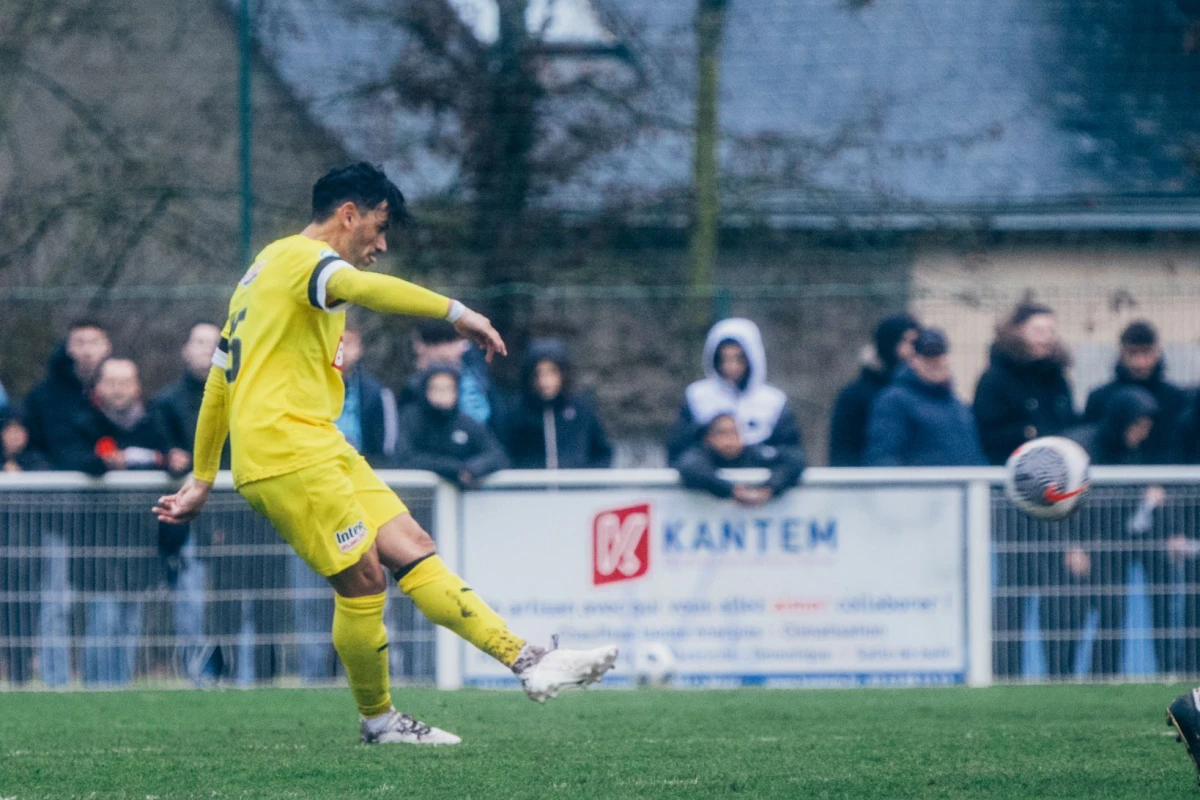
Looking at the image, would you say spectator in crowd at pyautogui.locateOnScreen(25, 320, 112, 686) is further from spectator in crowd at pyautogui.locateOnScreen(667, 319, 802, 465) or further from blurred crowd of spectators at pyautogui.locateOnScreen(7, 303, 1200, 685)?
spectator in crowd at pyautogui.locateOnScreen(667, 319, 802, 465)

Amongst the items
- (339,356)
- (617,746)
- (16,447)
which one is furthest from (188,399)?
(617,746)

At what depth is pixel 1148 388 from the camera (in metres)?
10.1

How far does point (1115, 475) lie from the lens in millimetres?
9531

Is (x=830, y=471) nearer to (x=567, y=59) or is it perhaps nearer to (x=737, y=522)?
(x=737, y=522)

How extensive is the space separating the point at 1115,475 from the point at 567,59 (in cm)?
705

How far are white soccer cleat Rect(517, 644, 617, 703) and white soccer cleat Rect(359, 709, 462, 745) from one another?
0.80 metres

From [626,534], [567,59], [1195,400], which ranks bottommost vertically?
[626,534]

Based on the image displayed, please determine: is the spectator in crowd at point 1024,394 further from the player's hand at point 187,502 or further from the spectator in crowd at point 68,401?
the player's hand at point 187,502

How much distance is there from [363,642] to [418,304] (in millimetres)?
1403

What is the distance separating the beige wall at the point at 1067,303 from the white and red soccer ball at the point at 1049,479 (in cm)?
465

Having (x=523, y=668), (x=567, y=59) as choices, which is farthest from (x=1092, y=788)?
(x=567, y=59)

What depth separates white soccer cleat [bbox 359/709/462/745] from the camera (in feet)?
21.5

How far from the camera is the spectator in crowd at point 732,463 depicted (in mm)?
9523

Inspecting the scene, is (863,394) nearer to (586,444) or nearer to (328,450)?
(586,444)
